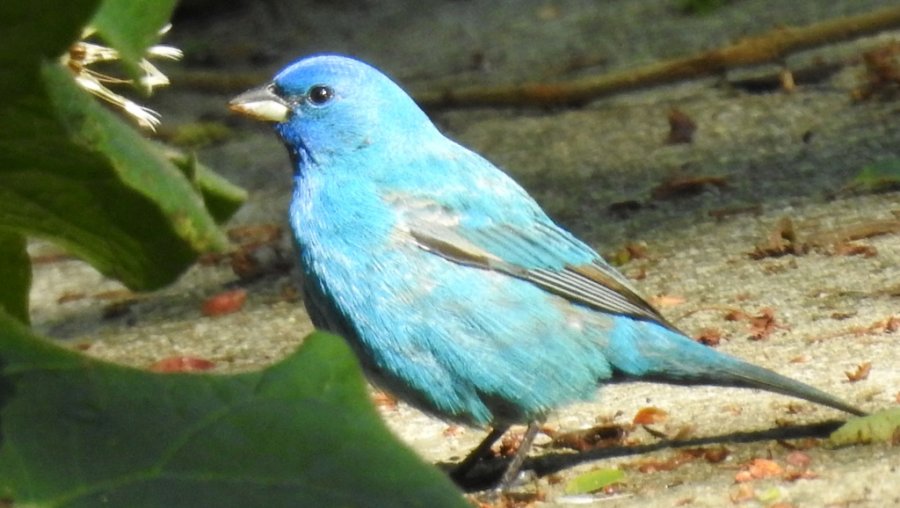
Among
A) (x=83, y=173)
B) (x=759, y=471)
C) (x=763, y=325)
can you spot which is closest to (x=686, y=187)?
(x=763, y=325)

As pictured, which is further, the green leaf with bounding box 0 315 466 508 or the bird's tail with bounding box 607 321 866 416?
the bird's tail with bounding box 607 321 866 416

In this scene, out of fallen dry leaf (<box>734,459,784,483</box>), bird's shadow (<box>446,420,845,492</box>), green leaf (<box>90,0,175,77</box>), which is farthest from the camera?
bird's shadow (<box>446,420,845,492</box>)

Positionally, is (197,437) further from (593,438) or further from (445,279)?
(593,438)

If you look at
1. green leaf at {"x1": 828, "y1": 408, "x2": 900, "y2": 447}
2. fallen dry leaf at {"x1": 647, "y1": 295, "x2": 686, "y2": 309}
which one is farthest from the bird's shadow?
fallen dry leaf at {"x1": 647, "y1": 295, "x2": 686, "y2": 309}

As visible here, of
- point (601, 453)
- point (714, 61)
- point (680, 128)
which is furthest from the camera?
point (714, 61)

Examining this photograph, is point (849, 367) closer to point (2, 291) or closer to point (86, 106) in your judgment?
point (2, 291)

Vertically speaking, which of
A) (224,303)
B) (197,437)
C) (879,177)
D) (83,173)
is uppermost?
(83,173)

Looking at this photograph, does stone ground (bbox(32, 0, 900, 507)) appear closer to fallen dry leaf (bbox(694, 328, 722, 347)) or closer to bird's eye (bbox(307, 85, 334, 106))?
fallen dry leaf (bbox(694, 328, 722, 347))

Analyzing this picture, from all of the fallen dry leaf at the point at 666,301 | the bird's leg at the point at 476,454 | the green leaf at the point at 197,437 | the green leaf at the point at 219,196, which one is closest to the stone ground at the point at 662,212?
the fallen dry leaf at the point at 666,301
